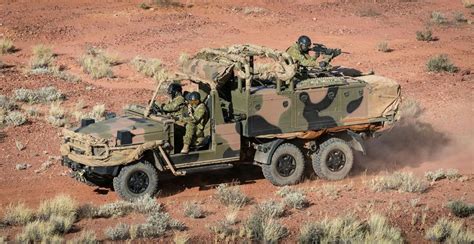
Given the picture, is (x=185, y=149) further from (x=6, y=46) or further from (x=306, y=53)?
(x=6, y=46)

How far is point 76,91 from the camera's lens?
72.7 feet

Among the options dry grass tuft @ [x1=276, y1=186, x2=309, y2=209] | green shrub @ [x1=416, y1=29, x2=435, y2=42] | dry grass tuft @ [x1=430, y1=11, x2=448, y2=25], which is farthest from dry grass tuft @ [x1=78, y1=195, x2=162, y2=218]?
dry grass tuft @ [x1=430, y1=11, x2=448, y2=25]

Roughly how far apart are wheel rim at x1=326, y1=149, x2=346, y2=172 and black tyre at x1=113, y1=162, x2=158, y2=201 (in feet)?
12.3

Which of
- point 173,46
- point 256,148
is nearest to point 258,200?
point 256,148

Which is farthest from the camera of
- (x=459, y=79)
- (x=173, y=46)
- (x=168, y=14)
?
(x=168, y=14)

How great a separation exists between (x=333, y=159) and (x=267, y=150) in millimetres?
1585

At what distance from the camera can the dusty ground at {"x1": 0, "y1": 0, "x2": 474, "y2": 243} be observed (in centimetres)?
1466

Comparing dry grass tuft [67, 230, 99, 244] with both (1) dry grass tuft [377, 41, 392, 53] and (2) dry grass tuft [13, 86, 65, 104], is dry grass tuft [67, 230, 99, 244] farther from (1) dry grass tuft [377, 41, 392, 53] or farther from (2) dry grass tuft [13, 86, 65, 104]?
(1) dry grass tuft [377, 41, 392, 53]

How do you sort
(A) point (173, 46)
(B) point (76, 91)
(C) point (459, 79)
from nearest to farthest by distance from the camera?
(B) point (76, 91) → (C) point (459, 79) → (A) point (173, 46)

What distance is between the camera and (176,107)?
48.7 feet

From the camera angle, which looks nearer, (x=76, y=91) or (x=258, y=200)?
(x=258, y=200)

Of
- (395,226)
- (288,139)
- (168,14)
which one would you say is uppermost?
(168,14)

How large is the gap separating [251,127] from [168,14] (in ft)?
66.2

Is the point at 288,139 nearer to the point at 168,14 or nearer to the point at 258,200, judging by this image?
the point at 258,200
